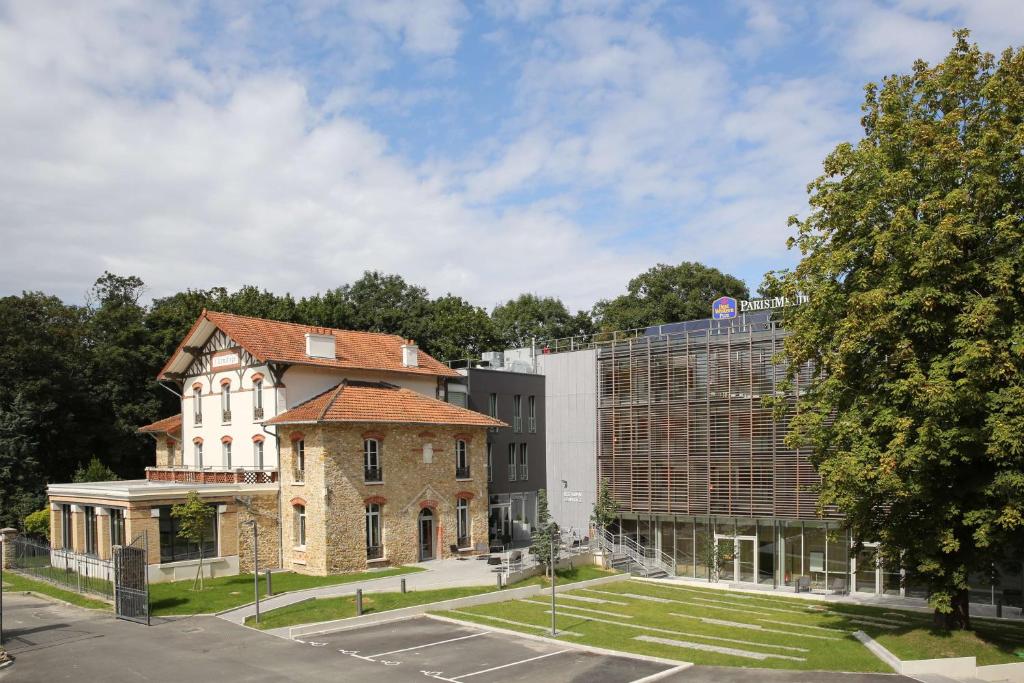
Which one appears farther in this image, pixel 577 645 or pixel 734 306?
pixel 734 306

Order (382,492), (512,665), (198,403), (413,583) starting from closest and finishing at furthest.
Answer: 1. (512,665)
2. (413,583)
3. (382,492)
4. (198,403)

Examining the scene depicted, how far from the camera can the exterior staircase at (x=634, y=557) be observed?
35750 mm

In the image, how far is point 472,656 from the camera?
21.4 meters

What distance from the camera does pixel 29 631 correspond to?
936 inches

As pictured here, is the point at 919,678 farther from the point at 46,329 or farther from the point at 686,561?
the point at 46,329

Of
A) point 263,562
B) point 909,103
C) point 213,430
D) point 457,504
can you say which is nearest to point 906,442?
point 909,103

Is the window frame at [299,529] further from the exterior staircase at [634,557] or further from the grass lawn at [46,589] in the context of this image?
the exterior staircase at [634,557]

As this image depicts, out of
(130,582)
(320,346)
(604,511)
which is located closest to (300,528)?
(320,346)

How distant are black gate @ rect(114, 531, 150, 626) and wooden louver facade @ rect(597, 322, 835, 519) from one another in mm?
20092

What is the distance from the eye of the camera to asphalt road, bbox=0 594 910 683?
1927 cm

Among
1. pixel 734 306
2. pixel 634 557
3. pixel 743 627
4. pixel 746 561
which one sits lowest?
pixel 634 557

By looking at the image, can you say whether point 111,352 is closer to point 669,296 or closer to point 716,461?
point 716,461

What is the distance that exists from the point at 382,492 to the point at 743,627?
15.1m

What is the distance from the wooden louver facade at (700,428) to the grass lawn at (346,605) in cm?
804
